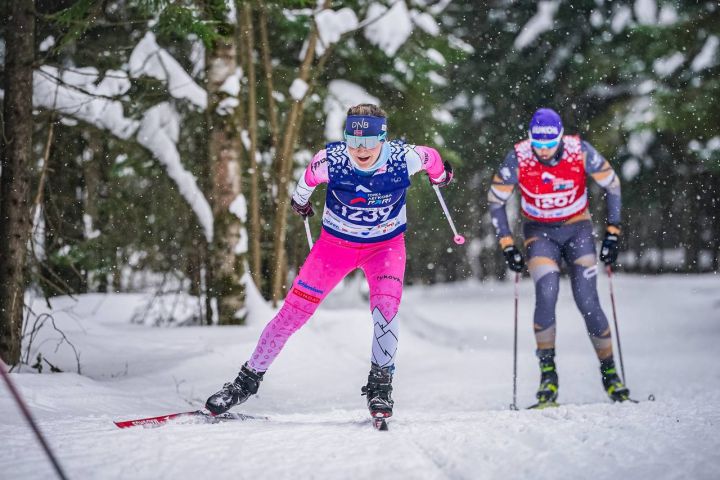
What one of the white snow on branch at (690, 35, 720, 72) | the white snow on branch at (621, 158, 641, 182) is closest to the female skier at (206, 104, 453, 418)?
the white snow on branch at (690, 35, 720, 72)

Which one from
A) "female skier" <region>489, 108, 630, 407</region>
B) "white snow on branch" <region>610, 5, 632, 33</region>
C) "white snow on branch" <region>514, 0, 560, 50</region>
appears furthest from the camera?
"white snow on branch" <region>514, 0, 560, 50</region>

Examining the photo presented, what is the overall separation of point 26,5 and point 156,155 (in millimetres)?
3314

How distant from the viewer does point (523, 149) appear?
536cm

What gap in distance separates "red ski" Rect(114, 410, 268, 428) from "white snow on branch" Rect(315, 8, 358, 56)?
20.0ft

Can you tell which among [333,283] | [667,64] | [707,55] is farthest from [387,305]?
[667,64]

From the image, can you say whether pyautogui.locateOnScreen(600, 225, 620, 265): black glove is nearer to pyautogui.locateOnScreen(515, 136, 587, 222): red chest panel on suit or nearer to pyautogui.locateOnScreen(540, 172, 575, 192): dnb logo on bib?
pyautogui.locateOnScreen(515, 136, 587, 222): red chest panel on suit

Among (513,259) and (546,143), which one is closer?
(546,143)

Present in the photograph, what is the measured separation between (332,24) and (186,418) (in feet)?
20.9

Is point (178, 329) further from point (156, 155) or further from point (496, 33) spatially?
point (496, 33)

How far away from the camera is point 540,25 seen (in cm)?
1814

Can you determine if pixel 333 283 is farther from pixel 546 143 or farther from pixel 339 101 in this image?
pixel 339 101

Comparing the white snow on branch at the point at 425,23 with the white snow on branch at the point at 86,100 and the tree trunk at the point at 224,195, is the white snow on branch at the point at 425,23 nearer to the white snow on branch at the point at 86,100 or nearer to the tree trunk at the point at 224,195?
the tree trunk at the point at 224,195

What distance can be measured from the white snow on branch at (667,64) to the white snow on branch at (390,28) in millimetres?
5403

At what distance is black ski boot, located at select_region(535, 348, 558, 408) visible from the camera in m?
5.04
